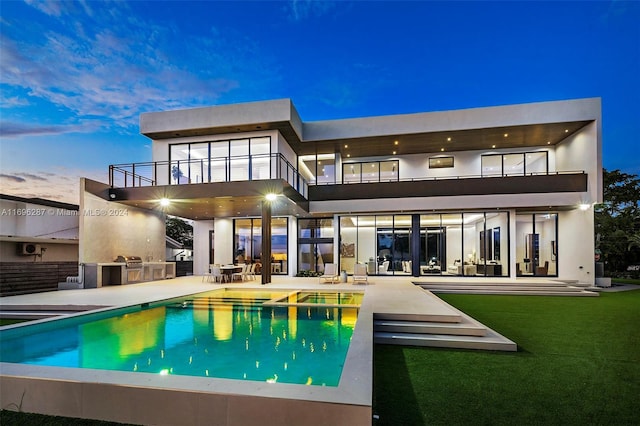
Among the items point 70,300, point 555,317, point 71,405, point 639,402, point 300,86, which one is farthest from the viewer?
point 300,86

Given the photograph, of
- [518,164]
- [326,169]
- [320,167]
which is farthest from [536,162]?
[320,167]

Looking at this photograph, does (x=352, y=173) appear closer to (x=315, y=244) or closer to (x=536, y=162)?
(x=315, y=244)

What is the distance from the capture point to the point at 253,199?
13914 millimetres

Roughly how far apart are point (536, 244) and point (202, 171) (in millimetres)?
16573

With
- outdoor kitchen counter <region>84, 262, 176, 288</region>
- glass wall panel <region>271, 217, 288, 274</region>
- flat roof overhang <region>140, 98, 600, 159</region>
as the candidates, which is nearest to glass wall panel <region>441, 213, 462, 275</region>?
flat roof overhang <region>140, 98, 600, 159</region>

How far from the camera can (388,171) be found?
756 inches

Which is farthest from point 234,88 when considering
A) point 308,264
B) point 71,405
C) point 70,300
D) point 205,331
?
point 71,405

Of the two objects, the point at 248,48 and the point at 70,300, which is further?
the point at 248,48

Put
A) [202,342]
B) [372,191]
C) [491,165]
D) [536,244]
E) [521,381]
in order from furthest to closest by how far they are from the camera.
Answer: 1. [491,165]
2. [536,244]
3. [372,191]
4. [202,342]
5. [521,381]

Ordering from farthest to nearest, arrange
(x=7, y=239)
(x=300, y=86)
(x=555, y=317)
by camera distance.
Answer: (x=300, y=86), (x=7, y=239), (x=555, y=317)

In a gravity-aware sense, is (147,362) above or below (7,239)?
below

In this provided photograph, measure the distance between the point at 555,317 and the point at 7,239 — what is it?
59.2 feet

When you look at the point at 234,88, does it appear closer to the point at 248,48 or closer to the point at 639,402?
the point at 248,48

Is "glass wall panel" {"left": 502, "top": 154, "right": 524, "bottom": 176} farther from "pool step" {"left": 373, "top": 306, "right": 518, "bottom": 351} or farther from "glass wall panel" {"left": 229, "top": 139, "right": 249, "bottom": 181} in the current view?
"pool step" {"left": 373, "top": 306, "right": 518, "bottom": 351}
